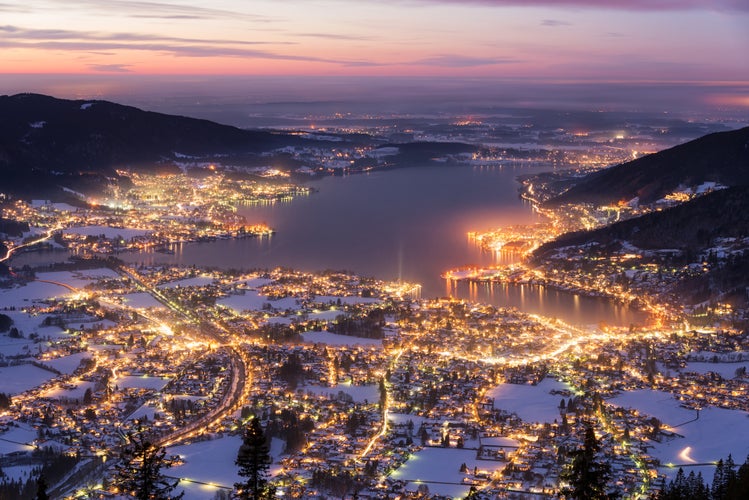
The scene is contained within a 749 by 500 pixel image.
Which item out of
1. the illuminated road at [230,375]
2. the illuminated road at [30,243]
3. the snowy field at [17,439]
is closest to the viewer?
the snowy field at [17,439]

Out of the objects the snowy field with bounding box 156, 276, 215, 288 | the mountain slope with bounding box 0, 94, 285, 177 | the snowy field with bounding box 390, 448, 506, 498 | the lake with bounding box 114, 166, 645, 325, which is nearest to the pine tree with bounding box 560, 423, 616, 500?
the snowy field with bounding box 390, 448, 506, 498

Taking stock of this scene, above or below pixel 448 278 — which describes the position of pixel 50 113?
above

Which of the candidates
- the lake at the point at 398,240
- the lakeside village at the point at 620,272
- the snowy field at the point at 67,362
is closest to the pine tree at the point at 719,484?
the lakeside village at the point at 620,272

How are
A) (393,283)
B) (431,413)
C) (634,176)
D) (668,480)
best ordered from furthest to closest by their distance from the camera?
1. (634,176)
2. (393,283)
3. (431,413)
4. (668,480)

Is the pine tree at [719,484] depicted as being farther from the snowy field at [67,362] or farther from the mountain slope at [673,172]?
the mountain slope at [673,172]

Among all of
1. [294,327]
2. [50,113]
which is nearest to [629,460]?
[294,327]

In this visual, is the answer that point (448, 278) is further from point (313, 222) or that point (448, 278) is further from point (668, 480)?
point (668, 480)

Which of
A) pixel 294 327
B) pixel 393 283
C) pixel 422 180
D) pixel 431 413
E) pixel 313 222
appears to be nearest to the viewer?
pixel 431 413
